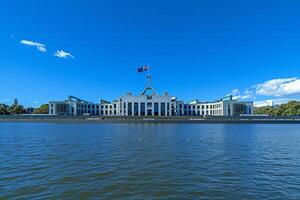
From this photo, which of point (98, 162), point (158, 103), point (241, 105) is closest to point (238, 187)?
point (98, 162)

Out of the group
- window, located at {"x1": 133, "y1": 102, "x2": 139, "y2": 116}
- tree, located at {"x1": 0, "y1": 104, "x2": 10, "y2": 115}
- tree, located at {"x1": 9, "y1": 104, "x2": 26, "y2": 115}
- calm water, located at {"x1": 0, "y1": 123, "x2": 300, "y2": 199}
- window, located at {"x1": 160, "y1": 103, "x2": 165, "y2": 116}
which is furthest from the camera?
window, located at {"x1": 133, "y1": 102, "x2": 139, "y2": 116}

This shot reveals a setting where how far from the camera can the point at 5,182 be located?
9766 millimetres

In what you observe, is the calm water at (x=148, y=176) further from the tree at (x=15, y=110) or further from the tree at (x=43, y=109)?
the tree at (x=43, y=109)

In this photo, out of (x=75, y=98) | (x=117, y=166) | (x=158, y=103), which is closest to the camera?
(x=117, y=166)

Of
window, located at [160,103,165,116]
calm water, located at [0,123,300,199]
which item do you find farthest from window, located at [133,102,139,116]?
calm water, located at [0,123,300,199]

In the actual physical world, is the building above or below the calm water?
above

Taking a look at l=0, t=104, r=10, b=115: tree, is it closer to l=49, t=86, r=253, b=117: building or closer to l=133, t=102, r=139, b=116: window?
l=49, t=86, r=253, b=117: building

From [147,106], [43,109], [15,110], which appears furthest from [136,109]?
[15,110]

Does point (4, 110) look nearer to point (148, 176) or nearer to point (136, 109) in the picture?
point (136, 109)

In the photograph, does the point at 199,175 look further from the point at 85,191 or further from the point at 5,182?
the point at 5,182

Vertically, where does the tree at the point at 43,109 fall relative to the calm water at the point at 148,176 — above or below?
above

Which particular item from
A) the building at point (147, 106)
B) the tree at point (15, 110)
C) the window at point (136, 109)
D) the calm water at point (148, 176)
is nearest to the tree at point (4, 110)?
the tree at point (15, 110)

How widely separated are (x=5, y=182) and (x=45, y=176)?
1.65m

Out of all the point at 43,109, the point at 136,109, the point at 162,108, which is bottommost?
the point at 136,109
